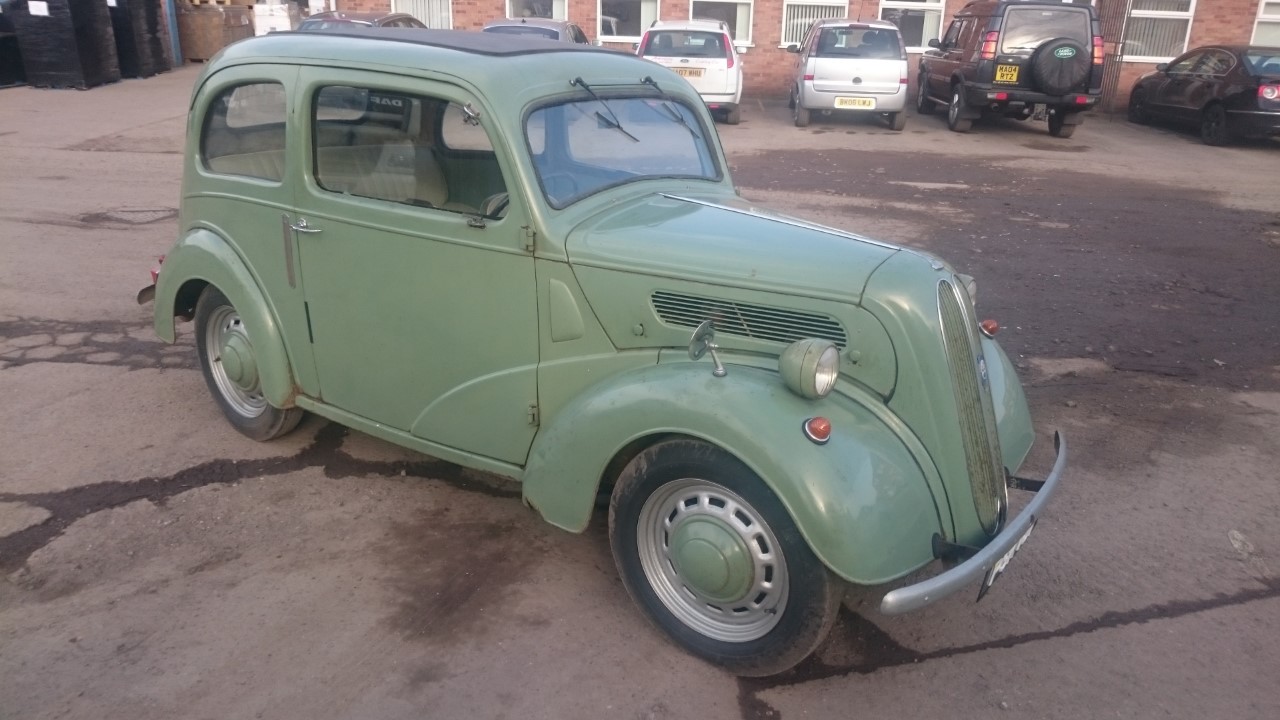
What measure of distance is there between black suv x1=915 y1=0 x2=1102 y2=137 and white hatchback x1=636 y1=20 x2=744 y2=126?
3.75 metres

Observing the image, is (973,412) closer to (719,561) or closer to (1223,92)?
(719,561)

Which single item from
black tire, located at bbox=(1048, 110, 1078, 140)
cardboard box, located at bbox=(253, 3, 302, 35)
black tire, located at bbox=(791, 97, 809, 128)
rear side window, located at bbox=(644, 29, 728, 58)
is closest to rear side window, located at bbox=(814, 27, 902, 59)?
black tire, located at bbox=(791, 97, 809, 128)

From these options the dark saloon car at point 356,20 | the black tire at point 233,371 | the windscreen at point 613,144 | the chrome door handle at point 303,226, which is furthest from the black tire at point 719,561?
the dark saloon car at point 356,20

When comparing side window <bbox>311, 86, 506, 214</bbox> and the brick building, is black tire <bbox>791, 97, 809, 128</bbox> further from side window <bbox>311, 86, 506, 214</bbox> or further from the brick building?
side window <bbox>311, 86, 506, 214</bbox>

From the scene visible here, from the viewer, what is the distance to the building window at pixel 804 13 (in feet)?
65.8

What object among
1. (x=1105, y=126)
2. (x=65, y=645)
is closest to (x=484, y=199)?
(x=65, y=645)

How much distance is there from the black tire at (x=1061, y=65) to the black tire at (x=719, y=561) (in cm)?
1341

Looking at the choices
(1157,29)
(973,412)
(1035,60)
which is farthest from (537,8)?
(973,412)

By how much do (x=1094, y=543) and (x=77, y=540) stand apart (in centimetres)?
409

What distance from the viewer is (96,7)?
1723 centimetres

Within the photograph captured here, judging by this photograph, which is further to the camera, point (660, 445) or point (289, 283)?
point (289, 283)

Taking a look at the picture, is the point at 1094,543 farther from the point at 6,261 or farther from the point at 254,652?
the point at 6,261

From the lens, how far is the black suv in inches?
556

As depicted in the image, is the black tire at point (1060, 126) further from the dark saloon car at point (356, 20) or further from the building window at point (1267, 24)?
the dark saloon car at point (356, 20)
